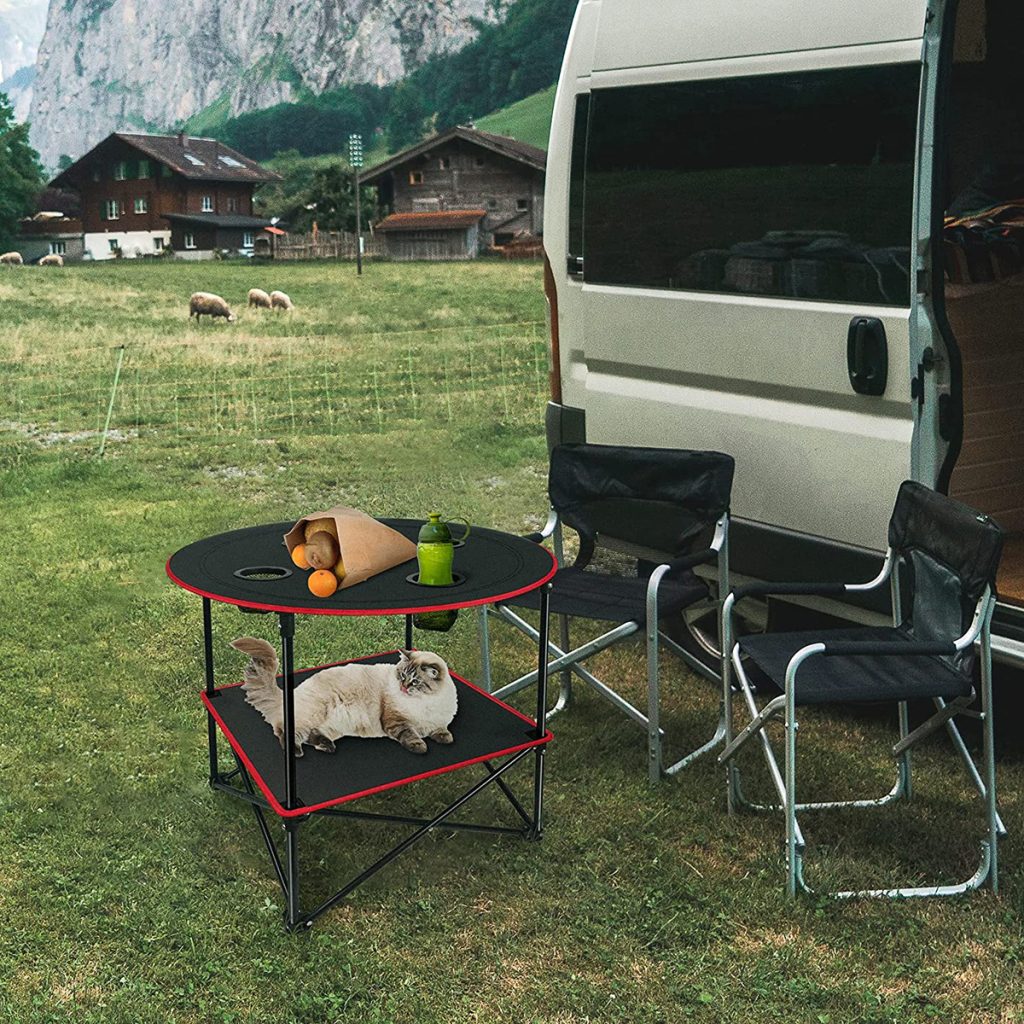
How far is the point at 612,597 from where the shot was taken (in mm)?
3990

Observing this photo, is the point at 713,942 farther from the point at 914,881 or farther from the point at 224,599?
the point at 224,599

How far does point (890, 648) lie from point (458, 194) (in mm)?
27045

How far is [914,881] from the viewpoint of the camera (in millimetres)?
3213

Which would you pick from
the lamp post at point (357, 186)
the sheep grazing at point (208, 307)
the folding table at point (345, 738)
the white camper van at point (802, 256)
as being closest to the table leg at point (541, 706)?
the folding table at point (345, 738)

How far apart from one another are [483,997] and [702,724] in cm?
163

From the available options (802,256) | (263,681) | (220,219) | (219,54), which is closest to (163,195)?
(220,219)

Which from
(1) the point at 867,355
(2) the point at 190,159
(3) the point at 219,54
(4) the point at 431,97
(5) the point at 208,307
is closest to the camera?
(1) the point at 867,355

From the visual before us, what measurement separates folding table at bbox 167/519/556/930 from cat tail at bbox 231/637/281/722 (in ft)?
0.17

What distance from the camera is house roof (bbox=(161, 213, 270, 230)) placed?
30.1 metres

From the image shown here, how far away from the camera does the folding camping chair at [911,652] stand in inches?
120

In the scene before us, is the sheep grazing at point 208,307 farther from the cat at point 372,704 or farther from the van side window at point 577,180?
the cat at point 372,704

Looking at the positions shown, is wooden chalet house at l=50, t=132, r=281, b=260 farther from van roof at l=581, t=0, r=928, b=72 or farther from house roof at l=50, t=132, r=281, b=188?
van roof at l=581, t=0, r=928, b=72

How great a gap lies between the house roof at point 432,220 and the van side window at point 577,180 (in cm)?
2338

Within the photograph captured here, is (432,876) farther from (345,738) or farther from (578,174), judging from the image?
(578,174)
